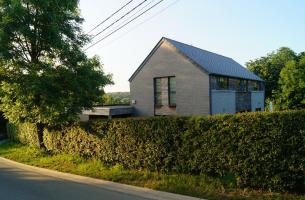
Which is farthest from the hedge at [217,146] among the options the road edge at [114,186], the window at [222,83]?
the window at [222,83]

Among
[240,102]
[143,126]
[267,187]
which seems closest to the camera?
[267,187]

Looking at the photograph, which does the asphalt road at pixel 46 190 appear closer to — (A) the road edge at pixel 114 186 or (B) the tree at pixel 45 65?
(A) the road edge at pixel 114 186

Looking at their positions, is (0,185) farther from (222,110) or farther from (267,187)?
(222,110)

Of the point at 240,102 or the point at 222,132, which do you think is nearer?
the point at 222,132

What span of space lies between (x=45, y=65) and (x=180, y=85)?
13304 mm

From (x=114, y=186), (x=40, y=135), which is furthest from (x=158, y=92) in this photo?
(x=114, y=186)

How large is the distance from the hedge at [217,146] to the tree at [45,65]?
118 inches

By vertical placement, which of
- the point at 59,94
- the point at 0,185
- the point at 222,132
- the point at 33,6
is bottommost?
the point at 0,185

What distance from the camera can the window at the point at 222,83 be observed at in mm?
27375

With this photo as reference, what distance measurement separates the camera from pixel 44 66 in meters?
16.3

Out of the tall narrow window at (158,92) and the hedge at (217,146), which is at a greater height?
the tall narrow window at (158,92)

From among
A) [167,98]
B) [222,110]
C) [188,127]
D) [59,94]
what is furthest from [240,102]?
[188,127]

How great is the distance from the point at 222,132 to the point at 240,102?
23.6 m

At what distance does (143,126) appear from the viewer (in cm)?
1183
